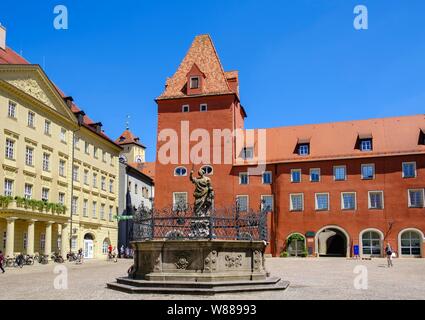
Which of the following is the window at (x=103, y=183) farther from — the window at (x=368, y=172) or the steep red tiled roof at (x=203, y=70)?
the window at (x=368, y=172)

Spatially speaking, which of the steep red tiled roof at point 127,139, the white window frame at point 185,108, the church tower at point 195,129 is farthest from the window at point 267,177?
the steep red tiled roof at point 127,139

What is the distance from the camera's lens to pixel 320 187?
152 feet

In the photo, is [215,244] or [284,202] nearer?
[215,244]

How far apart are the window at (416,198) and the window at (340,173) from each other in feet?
Answer: 19.0

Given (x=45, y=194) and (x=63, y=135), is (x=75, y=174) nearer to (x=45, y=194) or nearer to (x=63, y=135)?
A: (x=63, y=135)

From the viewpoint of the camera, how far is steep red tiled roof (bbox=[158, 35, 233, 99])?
5069cm

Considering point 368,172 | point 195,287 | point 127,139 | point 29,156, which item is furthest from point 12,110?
point 127,139

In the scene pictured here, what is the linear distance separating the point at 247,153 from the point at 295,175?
211 inches

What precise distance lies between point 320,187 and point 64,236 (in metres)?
22.9

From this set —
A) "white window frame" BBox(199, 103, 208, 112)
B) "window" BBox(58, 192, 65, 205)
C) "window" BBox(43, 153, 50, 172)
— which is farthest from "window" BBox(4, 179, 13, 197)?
"white window frame" BBox(199, 103, 208, 112)

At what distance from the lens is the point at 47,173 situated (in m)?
39.7

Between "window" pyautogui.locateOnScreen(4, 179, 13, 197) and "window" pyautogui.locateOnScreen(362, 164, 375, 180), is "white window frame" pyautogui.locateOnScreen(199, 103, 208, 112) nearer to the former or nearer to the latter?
"window" pyautogui.locateOnScreen(362, 164, 375, 180)

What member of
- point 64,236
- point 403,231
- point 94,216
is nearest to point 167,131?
point 94,216

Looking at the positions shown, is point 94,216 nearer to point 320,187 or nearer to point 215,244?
point 320,187
